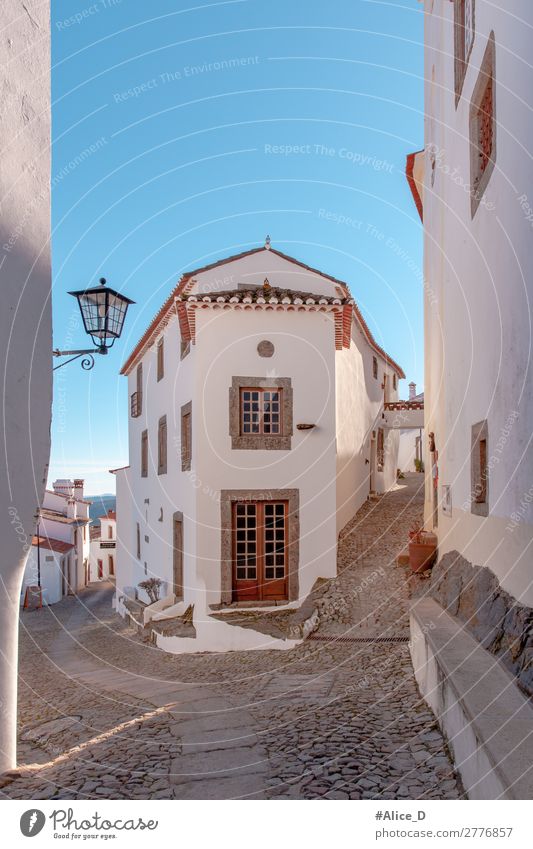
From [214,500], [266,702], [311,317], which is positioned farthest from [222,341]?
[266,702]

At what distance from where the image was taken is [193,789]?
4.16 m

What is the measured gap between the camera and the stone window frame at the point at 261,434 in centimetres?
1212

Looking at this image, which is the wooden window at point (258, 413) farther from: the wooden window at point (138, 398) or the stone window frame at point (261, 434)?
the wooden window at point (138, 398)

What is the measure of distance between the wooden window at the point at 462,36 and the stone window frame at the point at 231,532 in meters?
7.00

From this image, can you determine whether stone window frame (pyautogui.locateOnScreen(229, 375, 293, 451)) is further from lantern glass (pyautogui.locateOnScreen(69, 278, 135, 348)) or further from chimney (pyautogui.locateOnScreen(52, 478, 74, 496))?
chimney (pyautogui.locateOnScreen(52, 478, 74, 496))

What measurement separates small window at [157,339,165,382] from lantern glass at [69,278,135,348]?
886cm

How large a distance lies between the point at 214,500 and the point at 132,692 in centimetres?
457

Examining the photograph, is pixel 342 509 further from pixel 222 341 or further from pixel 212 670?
pixel 212 670

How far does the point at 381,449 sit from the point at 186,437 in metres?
9.03

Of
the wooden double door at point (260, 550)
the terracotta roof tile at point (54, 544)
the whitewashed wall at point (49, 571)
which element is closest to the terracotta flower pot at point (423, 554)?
the wooden double door at point (260, 550)

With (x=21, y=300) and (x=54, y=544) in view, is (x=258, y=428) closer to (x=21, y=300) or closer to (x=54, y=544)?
(x=21, y=300)

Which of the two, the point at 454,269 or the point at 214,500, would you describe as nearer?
the point at 454,269

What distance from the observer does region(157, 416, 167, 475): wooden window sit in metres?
15.0

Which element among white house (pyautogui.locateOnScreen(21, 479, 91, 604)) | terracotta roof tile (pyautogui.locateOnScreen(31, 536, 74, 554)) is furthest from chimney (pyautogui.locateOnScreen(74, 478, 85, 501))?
terracotta roof tile (pyautogui.locateOnScreen(31, 536, 74, 554))
